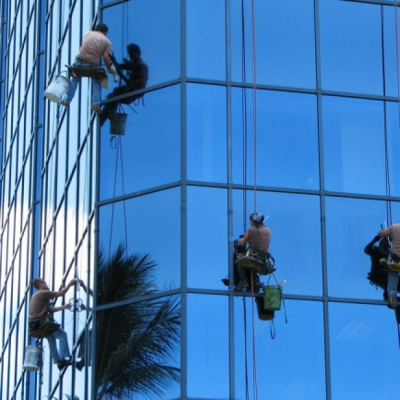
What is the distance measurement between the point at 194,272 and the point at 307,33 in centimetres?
533

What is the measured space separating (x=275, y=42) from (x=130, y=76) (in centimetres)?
269

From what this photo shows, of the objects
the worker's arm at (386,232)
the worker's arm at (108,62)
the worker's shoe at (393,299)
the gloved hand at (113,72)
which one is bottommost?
the worker's shoe at (393,299)

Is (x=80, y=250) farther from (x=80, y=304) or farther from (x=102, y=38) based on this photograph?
(x=102, y=38)

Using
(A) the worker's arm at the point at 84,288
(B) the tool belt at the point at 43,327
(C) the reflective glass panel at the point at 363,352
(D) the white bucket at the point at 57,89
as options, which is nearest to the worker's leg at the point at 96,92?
(D) the white bucket at the point at 57,89

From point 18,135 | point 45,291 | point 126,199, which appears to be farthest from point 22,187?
point 126,199

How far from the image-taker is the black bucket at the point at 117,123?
28641mm

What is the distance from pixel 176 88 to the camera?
27.8 metres

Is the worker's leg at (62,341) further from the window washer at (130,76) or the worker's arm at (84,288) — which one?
the window washer at (130,76)

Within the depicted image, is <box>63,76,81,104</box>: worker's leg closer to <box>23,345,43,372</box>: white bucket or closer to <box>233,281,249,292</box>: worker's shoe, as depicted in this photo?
<box>23,345,43,372</box>: white bucket

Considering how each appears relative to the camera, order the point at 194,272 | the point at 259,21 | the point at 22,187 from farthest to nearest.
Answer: the point at 22,187 → the point at 259,21 → the point at 194,272

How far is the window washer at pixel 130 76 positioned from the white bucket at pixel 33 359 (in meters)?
5.31

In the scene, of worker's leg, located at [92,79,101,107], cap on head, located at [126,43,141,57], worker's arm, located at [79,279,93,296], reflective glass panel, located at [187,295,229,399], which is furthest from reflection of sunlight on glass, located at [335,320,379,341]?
cap on head, located at [126,43,141,57]

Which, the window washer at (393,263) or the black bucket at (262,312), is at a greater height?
the window washer at (393,263)

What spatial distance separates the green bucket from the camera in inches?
1047
